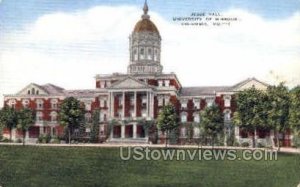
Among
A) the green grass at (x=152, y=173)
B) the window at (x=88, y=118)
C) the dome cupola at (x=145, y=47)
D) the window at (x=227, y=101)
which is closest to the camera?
the green grass at (x=152, y=173)

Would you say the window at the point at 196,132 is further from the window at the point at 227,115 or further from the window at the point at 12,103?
the window at the point at 12,103

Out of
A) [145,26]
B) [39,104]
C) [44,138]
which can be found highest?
[145,26]

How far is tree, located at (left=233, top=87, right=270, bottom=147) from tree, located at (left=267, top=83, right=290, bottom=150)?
4.5 inches

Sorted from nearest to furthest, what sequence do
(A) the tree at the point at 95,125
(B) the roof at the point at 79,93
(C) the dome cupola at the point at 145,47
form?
(C) the dome cupola at the point at 145,47, (B) the roof at the point at 79,93, (A) the tree at the point at 95,125

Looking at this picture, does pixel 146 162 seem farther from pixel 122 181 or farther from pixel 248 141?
pixel 248 141

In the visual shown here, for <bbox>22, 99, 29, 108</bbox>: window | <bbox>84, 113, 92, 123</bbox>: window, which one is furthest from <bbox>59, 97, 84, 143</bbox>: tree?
<bbox>22, 99, 29, 108</bbox>: window

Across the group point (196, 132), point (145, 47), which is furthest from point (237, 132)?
point (145, 47)

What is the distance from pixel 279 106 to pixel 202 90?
794mm

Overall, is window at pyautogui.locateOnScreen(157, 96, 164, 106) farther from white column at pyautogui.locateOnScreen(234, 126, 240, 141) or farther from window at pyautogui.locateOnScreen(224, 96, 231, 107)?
white column at pyautogui.locateOnScreen(234, 126, 240, 141)

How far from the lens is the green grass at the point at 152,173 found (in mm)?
5031

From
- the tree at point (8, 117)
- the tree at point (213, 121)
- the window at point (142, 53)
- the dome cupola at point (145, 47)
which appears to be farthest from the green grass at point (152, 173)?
the window at point (142, 53)

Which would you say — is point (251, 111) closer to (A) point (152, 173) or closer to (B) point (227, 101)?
(B) point (227, 101)

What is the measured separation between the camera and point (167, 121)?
231 inches

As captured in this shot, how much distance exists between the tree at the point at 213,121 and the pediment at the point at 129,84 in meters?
0.99
